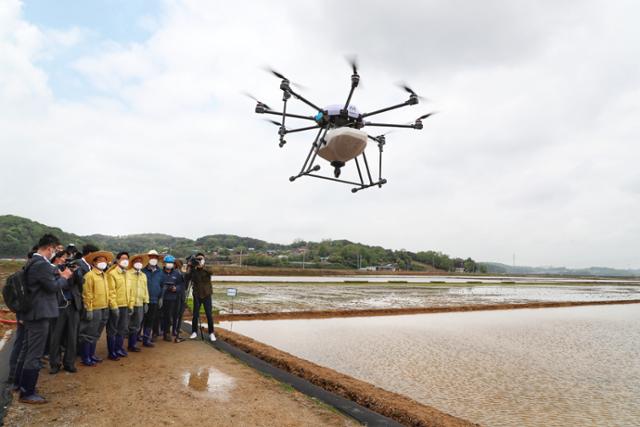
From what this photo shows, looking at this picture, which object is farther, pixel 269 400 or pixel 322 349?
pixel 322 349

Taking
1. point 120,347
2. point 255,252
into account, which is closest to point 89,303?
point 120,347

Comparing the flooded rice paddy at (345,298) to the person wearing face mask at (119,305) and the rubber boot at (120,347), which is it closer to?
the rubber boot at (120,347)

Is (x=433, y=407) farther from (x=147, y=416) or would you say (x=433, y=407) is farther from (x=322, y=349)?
(x=322, y=349)

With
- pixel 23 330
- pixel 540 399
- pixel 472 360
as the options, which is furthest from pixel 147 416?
pixel 472 360

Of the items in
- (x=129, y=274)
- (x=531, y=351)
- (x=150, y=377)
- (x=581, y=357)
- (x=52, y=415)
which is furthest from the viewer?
(x=531, y=351)

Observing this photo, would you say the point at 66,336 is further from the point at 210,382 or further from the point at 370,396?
the point at 370,396

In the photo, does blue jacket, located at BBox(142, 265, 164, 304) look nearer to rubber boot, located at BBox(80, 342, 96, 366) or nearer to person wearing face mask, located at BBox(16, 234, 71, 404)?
rubber boot, located at BBox(80, 342, 96, 366)

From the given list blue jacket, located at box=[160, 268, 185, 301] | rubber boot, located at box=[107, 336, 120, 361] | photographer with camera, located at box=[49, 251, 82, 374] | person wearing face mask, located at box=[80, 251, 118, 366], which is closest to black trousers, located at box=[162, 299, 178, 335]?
blue jacket, located at box=[160, 268, 185, 301]
